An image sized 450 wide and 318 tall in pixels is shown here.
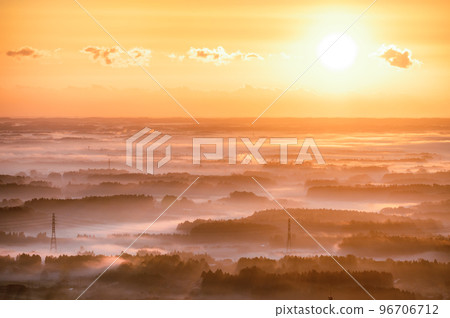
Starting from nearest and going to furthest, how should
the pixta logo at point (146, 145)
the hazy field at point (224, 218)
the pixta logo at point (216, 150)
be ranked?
1. the hazy field at point (224, 218)
2. the pixta logo at point (216, 150)
3. the pixta logo at point (146, 145)

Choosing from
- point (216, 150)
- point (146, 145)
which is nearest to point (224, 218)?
point (146, 145)

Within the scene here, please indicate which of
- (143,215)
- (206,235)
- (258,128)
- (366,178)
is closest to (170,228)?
(206,235)

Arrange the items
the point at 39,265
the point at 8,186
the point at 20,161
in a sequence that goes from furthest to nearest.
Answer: the point at 20,161 → the point at 8,186 → the point at 39,265

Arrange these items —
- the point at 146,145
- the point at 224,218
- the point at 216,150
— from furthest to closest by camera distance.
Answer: the point at 216,150 < the point at 146,145 < the point at 224,218

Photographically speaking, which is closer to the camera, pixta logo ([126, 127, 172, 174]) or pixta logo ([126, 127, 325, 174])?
pixta logo ([126, 127, 325, 174])

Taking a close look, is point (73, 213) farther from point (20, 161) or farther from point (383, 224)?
point (20, 161)

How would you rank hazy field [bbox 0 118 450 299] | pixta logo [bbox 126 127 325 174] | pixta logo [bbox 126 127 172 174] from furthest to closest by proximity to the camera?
pixta logo [bbox 126 127 172 174], pixta logo [bbox 126 127 325 174], hazy field [bbox 0 118 450 299]

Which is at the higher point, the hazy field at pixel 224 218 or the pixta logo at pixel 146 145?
the pixta logo at pixel 146 145

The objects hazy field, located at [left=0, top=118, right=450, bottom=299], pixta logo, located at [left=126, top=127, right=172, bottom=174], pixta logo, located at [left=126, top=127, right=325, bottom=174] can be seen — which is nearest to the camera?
hazy field, located at [left=0, top=118, right=450, bottom=299]

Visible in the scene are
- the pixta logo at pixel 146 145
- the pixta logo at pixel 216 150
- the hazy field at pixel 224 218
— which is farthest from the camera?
the pixta logo at pixel 146 145

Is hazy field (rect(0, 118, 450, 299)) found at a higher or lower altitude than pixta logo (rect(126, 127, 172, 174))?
lower

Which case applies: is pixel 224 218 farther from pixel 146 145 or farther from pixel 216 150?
pixel 216 150
